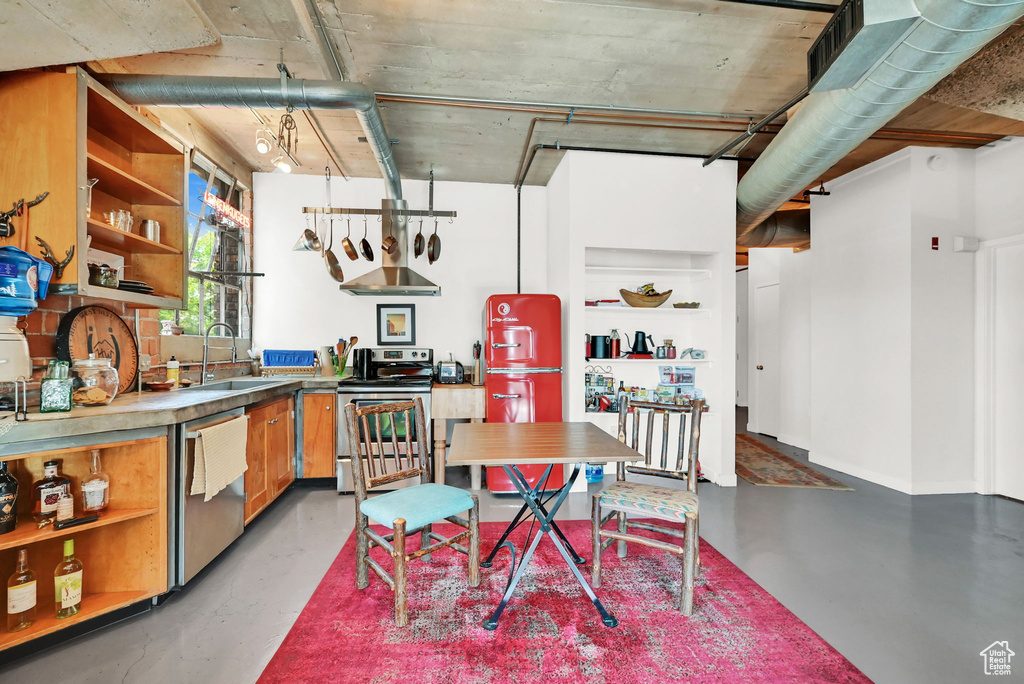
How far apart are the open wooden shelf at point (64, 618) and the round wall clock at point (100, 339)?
1.10m

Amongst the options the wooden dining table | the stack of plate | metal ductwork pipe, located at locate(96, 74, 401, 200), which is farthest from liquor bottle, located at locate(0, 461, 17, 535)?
metal ductwork pipe, located at locate(96, 74, 401, 200)

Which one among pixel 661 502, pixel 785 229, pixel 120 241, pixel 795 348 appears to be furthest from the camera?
pixel 795 348

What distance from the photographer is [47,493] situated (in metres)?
1.88

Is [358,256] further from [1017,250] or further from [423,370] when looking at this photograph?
[1017,250]

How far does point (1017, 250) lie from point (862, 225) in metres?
1.10

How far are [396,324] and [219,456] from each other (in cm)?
255

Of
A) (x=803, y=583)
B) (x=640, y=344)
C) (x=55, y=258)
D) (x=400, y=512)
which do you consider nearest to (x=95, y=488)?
(x=55, y=258)

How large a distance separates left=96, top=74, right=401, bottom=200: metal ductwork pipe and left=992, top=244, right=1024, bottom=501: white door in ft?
17.6

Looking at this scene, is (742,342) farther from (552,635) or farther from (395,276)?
(552,635)

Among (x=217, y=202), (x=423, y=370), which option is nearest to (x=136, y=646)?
(x=423, y=370)

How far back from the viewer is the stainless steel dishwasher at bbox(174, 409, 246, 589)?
Answer: 7.23ft

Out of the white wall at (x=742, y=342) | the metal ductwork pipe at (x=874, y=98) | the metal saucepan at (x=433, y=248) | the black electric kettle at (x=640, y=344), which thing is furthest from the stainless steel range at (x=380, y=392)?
the white wall at (x=742, y=342)

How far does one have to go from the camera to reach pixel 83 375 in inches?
86.2

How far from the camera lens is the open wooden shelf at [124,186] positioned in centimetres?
235
